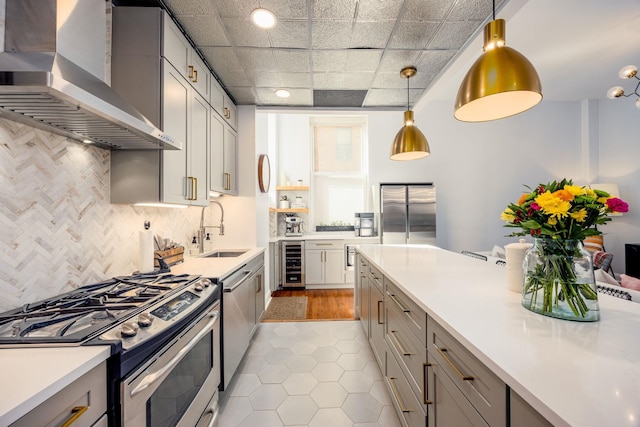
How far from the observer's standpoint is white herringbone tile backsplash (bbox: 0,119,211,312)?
113 centimetres

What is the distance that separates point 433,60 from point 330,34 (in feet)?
3.34

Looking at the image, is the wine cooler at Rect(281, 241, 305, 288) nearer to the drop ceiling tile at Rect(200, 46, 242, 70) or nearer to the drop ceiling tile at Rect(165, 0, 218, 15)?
the drop ceiling tile at Rect(200, 46, 242, 70)

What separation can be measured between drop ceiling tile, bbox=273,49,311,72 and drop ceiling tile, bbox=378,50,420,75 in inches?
27.1

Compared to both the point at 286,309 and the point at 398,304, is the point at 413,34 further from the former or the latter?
the point at 286,309

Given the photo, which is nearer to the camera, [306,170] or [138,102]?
[138,102]

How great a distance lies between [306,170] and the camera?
16.9ft

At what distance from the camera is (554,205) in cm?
89

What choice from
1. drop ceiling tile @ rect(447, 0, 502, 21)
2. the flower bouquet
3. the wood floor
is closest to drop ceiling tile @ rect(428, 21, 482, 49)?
drop ceiling tile @ rect(447, 0, 502, 21)

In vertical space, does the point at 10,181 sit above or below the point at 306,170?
below

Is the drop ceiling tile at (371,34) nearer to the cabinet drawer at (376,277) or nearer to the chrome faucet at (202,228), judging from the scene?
Result: the cabinet drawer at (376,277)

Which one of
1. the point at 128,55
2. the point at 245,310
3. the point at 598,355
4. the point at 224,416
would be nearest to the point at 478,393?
the point at 598,355

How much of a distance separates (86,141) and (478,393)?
218cm

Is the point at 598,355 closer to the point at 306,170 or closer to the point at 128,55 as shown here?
the point at 128,55

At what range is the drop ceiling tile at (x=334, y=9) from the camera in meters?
1.65
